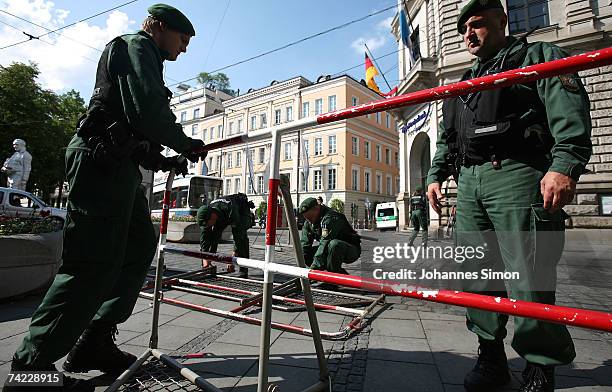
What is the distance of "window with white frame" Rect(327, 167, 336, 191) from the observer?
31155 millimetres

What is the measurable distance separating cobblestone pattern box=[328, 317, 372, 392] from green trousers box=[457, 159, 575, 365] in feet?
2.24

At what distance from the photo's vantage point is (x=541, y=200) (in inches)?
56.5

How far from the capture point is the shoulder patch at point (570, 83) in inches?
52.4

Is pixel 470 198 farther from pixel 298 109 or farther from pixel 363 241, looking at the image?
pixel 298 109

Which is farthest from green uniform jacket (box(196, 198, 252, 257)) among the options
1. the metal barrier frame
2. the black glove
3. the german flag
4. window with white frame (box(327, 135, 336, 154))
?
window with white frame (box(327, 135, 336, 154))

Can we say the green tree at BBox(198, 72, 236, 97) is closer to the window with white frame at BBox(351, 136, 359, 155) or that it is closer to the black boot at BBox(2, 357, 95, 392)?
the window with white frame at BBox(351, 136, 359, 155)

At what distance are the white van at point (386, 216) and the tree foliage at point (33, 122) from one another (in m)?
20.1

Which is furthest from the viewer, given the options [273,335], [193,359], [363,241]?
[363,241]

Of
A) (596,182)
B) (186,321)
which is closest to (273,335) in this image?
(186,321)

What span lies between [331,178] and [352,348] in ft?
97.0

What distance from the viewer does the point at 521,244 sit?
4.72 ft

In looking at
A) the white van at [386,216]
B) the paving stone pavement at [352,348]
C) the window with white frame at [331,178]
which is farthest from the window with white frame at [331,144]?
the paving stone pavement at [352,348]

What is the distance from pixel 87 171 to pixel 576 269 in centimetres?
726

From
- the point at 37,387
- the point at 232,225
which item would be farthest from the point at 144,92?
the point at 232,225
